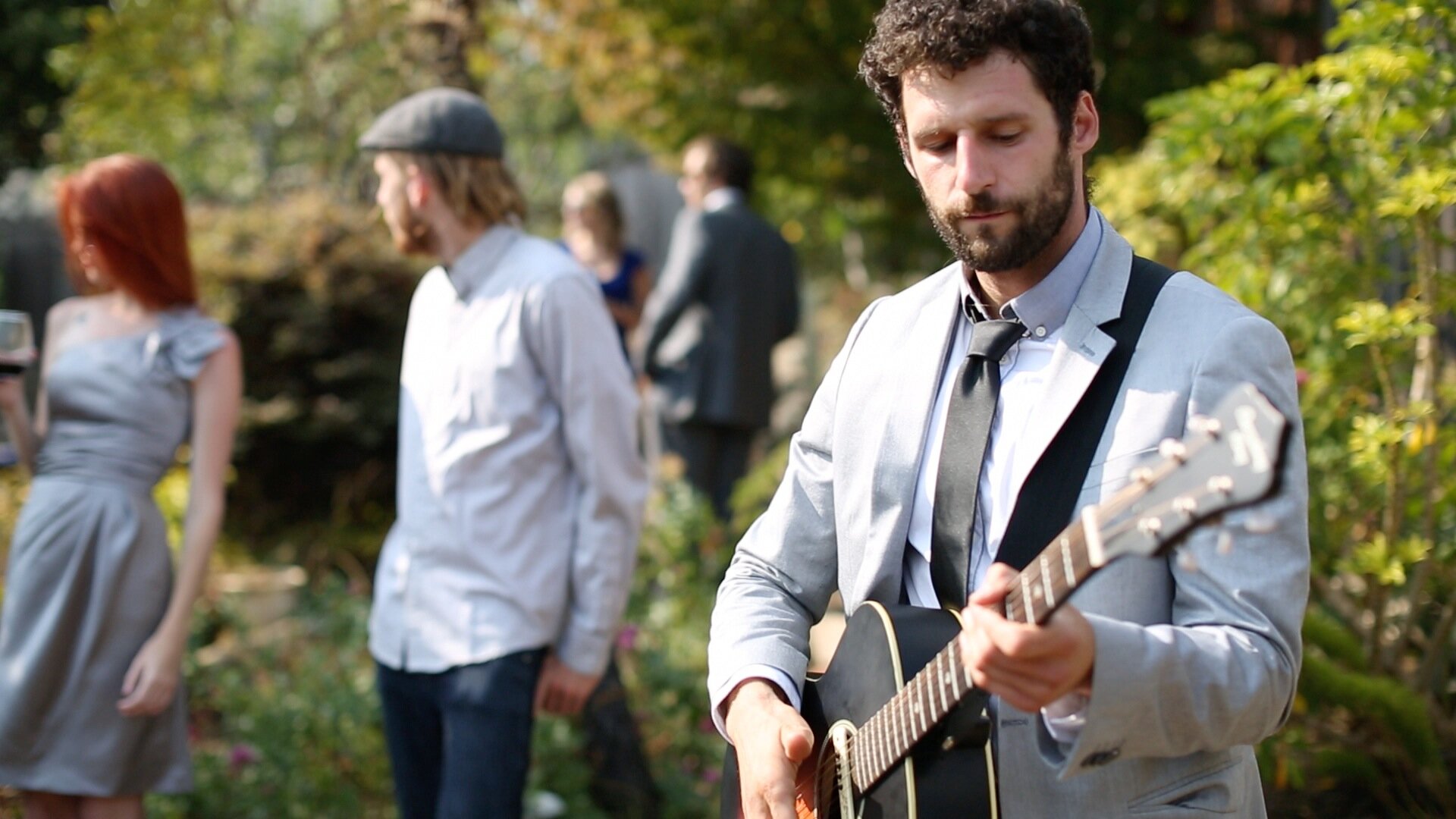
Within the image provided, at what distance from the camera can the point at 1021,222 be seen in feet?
6.17

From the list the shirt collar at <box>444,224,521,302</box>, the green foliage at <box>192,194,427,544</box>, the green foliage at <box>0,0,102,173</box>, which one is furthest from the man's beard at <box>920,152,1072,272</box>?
the green foliage at <box>192,194,427,544</box>

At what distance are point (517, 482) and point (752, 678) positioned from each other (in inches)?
42.9

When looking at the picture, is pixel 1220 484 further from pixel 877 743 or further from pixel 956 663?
pixel 877 743

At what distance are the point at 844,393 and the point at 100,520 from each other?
2.02 meters

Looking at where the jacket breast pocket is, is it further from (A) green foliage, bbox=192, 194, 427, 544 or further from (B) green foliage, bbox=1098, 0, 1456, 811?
(A) green foliage, bbox=192, 194, 427, 544

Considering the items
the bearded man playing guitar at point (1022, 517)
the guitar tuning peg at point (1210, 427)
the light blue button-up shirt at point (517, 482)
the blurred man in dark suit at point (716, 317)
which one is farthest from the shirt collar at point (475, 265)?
the blurred man in dark suit at point (716, 317)

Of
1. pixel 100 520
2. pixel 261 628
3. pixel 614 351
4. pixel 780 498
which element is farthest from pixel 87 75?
pixel 780 498

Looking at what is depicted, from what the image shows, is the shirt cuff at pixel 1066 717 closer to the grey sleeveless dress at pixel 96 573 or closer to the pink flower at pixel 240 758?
the grey sleeveless dress at pixel 96 573

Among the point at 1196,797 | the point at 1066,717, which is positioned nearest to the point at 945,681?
the point at 1066,717

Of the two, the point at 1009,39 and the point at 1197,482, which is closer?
the point at 1197,482

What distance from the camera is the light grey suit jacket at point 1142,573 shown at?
1581 millimetres

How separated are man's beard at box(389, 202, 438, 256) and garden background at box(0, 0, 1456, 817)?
0.79 m

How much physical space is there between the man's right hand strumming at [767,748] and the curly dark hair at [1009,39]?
0.93 meters

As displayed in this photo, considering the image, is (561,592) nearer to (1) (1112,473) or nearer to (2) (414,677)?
(2) (414,677)
